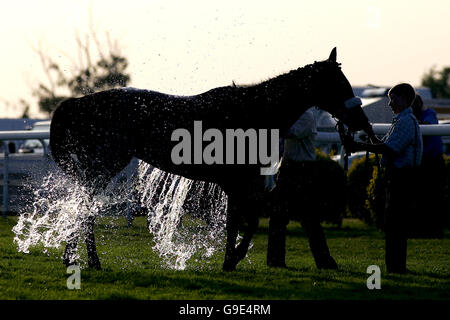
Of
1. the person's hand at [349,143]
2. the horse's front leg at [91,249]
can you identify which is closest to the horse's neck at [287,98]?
the person's hand at [349,143]

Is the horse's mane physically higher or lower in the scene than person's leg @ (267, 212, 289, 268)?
higher

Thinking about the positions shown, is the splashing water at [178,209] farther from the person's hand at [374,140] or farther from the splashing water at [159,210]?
the person's hand at [374,140]

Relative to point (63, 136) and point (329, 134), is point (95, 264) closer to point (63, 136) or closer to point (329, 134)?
point (63, 136)

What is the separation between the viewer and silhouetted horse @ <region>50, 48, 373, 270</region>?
247 inches

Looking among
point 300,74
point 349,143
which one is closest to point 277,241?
point 349,143

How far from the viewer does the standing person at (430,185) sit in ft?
30.4

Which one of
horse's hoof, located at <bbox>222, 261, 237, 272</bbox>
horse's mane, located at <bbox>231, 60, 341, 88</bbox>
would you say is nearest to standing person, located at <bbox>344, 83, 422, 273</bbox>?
horse's mane, located at <bbox>231, 60, 341, 88</bbox>

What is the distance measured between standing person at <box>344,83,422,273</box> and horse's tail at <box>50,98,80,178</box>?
100 inches

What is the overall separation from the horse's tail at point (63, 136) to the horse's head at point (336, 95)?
227 cm

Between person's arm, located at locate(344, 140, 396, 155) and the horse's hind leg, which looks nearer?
person's arm, located at locate(344, 140, 396, 155)

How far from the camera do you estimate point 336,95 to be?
6.30 meters

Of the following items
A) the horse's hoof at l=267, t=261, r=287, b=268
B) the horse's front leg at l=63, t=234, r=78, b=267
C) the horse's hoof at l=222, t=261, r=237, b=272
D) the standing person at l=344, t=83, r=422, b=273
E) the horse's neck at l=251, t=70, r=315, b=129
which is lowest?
the horse's hoof at l=267, t=261, r=287, b=268

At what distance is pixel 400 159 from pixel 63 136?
3.11 m

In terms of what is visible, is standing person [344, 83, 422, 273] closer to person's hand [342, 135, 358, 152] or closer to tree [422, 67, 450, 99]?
person's hand [342, 135, 358, 152]
